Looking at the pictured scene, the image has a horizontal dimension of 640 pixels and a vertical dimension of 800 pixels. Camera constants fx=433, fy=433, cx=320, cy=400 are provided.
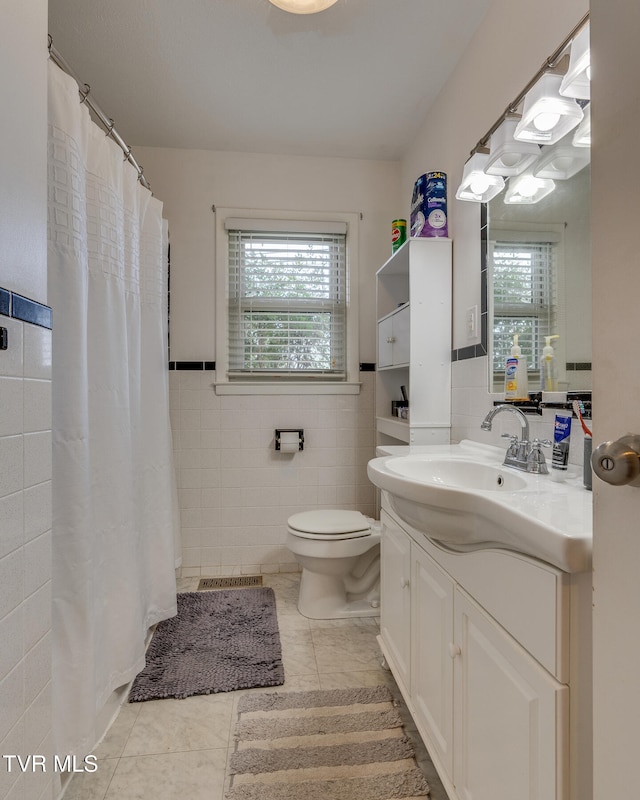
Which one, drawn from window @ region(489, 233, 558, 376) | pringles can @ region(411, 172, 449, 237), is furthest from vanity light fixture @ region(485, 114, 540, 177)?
pringles can @ region(411, 172, 449, 237)

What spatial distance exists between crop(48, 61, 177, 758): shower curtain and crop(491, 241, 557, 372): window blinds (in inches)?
52.7

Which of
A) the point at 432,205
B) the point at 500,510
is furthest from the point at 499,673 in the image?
the point at 432,205

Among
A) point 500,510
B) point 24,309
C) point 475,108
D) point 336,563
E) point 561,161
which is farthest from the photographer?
point 336,563

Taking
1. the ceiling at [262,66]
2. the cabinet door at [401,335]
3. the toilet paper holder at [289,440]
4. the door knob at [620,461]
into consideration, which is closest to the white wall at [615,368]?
the door knob at [620,461]

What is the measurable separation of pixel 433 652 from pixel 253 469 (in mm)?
1619

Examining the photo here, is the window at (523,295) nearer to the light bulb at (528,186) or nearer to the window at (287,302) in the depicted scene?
the light bulb at (528,186)

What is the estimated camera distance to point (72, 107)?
1.21m

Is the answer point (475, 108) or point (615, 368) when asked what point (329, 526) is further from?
point (475, 108)

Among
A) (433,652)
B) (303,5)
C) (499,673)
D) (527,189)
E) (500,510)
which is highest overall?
(303,5)

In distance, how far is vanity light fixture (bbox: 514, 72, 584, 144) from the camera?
44.8 inches

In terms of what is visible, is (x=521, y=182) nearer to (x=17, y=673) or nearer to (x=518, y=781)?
(x=518, y=781)

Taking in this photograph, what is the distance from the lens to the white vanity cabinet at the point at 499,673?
2.09 feet

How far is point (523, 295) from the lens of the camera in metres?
1.42

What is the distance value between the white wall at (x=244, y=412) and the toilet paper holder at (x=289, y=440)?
5 cm
